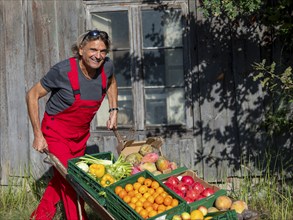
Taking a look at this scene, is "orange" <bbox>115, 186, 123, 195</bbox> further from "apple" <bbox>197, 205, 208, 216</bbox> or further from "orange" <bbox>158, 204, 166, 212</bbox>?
"apple" <bbox>197, 205, 208, 216</bbox>

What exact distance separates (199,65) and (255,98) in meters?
0.77

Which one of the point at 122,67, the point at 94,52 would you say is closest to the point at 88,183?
the point at 94,52

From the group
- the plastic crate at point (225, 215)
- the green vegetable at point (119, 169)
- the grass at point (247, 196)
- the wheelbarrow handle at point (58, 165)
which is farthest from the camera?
the grass at point (247, 196)

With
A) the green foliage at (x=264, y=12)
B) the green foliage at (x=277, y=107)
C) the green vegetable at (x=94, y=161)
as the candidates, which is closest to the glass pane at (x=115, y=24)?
the green foliage at (x=264, y=12)

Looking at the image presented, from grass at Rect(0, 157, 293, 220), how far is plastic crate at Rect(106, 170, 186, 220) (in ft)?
5.23

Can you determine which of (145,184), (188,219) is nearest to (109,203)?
(145,184)

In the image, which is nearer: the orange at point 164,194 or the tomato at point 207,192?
the orange at point 164,194

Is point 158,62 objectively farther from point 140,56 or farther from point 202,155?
point 202,155

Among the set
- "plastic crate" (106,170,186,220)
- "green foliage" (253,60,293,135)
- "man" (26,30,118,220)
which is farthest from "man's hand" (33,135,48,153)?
"green foliage" (253,60,293,135)

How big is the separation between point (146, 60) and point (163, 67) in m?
0.23

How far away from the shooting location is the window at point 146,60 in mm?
5957

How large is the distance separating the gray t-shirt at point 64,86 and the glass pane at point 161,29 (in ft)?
4.95

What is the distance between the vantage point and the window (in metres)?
5.96

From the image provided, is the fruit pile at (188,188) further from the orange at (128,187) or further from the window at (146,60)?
the window at (146,60)
